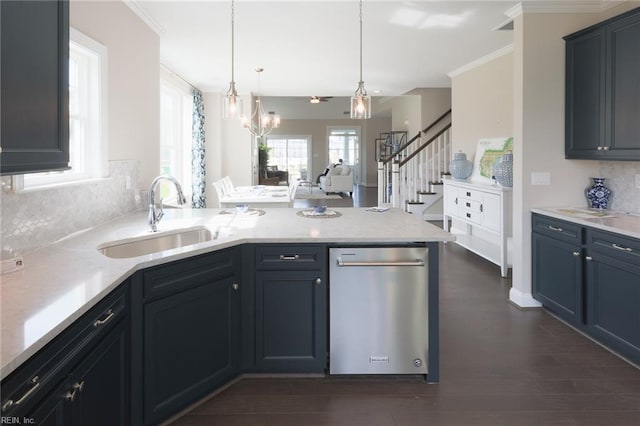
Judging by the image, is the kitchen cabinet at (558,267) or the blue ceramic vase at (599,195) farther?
the blue ceramic vase at (599,195)

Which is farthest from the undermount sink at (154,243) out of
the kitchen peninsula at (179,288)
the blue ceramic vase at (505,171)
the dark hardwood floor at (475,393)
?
the blue ceramic vase at (505,171)

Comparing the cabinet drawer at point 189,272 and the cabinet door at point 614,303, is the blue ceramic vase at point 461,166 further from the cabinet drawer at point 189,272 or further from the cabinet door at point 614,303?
Answer: the cabinet drawer at point 189,272

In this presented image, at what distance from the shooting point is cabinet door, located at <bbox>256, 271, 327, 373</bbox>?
271cm

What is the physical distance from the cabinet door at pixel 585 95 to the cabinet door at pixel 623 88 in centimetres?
8

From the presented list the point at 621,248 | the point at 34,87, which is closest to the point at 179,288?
the point at 34,87

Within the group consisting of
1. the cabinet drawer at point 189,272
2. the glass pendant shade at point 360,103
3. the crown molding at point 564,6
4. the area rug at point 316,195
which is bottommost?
the cabinet drawer at point 189,272

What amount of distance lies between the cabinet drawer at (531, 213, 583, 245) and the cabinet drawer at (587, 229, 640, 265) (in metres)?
0.13

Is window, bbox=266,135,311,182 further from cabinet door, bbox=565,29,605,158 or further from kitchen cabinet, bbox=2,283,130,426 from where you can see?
kitchen cabinet, bbox=2,283,130,426

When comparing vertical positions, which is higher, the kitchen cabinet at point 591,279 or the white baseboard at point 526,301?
the kitchen cabinet at point 591,279

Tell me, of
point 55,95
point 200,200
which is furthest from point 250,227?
point 200,200

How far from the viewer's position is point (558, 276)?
3.71 m

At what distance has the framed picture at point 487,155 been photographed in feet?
20.4

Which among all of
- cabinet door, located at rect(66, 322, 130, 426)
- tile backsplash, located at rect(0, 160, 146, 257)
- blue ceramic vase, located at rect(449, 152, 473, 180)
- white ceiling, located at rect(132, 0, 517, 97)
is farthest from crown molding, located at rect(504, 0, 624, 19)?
cabinet door, located at rect(66, 322, 130, 426)

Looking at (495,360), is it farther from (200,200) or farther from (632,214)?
(200,200)
